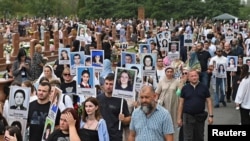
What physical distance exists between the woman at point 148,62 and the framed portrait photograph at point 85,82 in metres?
2.49

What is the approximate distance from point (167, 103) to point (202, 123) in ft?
3.65

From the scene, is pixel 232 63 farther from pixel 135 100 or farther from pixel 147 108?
pixel 147 108

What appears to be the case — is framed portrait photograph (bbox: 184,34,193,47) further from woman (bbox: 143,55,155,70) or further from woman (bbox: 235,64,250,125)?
A: woman (bbox: 235,64,250,125)

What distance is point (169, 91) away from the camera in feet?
36.2

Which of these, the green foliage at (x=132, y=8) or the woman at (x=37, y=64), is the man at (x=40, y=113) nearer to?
the woman at (x=37, y=64)

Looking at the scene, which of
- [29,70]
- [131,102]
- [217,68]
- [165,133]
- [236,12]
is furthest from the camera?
[236,12]

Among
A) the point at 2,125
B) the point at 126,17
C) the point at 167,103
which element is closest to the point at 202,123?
the point at 167,103

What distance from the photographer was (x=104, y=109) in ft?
28.5

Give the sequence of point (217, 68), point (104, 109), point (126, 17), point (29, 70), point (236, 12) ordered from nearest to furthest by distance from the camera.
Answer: point (104, 109), point (29, 70), point (217, 68), point (126, 17), point (236, 12)

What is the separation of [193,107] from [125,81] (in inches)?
49.8

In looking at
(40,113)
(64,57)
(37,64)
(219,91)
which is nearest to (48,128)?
(40,113)

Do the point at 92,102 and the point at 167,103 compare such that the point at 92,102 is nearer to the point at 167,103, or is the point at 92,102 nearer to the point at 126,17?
the point at 167,103

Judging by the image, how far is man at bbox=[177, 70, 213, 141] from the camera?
10.1 metres

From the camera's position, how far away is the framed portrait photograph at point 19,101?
330 inches
